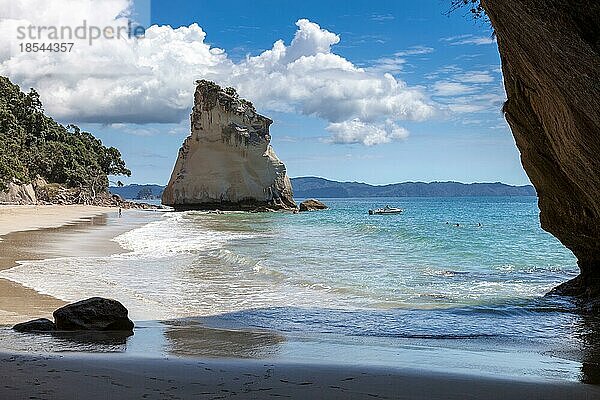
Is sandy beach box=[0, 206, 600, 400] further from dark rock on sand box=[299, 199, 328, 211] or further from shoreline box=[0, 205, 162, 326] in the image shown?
dark rock on sand box=[299, 199, 328, 211]

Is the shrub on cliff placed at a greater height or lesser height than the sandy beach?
greater

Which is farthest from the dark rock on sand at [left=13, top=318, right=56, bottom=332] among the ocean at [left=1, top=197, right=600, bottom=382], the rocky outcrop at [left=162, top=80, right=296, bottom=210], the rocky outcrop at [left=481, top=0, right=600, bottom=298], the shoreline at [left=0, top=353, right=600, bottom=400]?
the rocky outcrop at [left=162, top=80, right=296, bottom=210]

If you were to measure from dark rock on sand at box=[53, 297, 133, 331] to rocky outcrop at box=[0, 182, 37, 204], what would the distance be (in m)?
62.4

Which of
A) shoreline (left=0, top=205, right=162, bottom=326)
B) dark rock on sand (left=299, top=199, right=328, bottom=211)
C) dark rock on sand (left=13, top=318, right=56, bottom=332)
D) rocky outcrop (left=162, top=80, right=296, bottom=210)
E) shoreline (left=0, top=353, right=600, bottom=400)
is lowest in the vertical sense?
shoreline (left=0, top=205, right=162, bottom=326)

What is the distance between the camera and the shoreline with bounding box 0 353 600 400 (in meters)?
4.89

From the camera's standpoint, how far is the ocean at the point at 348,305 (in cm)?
759

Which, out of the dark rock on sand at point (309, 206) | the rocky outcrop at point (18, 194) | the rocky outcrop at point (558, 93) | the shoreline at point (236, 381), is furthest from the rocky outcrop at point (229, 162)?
the shoreline at point (236, 381)

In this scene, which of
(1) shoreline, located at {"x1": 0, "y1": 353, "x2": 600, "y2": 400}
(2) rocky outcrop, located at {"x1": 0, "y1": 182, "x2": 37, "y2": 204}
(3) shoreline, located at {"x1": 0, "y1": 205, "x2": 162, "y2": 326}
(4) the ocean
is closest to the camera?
(1) shoreline, located at {"x1": 0, "y1": 353, "x2": 600, "y2": 400}

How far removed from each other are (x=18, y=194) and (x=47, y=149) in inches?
773

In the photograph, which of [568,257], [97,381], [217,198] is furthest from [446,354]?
[217,198]

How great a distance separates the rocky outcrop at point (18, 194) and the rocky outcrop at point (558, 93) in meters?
62.9

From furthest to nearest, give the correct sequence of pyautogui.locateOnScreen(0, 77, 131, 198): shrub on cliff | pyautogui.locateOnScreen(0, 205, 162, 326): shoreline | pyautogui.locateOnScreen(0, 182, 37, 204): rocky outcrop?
pyautogui.locateOnScreen(0, 77, 131, 198): shrub on cliff < pyautogui.locateOnScreen(0, 182, 37, 204): rocky outcrop < pyautogui.locateOnScreen(0, 205, 162, 326): shoreline

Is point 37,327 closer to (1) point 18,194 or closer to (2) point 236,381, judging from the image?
(2) point 236,381

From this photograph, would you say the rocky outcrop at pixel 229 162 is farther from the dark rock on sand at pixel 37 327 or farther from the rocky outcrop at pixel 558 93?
the dark rock on sand at pixel 37 327
